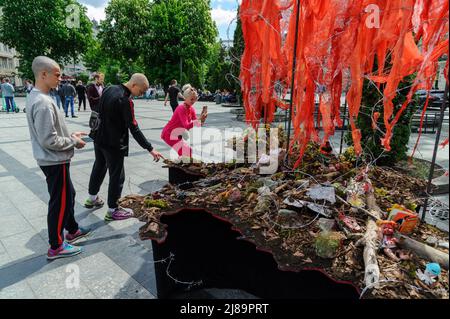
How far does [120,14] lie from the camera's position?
28922mm

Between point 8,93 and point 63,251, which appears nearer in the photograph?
point 63,251

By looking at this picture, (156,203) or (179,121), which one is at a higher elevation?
(179,121)

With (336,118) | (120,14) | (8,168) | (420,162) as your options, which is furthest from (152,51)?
(336,118)

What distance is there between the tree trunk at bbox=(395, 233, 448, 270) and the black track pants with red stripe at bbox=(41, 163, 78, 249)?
A: 284 centimetres

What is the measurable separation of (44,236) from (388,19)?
3.94 meters

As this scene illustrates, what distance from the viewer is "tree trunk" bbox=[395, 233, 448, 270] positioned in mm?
1687

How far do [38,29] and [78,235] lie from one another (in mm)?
37257

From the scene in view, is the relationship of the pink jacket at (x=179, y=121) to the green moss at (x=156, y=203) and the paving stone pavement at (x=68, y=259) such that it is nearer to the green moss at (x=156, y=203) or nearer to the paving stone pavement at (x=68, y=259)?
the paving stone pavement at (x=68, y=259)

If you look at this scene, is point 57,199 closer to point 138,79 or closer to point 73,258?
point 73,258

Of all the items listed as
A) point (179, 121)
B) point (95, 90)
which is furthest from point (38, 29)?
point (179, 121)

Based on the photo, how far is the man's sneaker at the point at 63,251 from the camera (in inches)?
118

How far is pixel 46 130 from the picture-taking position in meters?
2.64

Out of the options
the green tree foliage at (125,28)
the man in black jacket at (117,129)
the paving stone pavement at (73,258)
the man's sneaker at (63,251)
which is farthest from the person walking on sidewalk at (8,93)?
the man's sneaker at (63,251)
